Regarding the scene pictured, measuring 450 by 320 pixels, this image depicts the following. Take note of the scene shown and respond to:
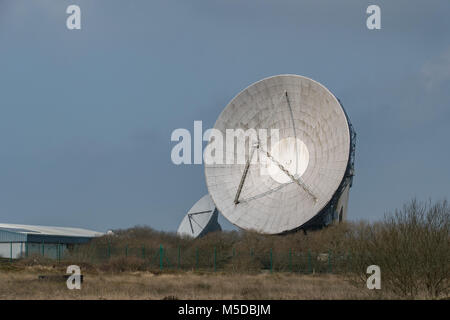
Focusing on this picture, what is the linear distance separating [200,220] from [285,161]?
2180 cm

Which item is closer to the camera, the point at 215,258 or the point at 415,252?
the point at 415,252

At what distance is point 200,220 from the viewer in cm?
7475

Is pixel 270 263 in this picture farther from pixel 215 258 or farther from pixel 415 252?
pixel 415 252

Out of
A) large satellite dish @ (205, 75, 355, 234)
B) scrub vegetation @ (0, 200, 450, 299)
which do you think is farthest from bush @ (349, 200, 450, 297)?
large satellite dish @ (205, 75, 355, 234)

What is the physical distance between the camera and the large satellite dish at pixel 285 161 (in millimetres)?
51625

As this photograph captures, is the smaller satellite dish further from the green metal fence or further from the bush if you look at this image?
the bush

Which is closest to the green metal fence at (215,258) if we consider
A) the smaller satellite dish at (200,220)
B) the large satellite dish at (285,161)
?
the large satellite dish at (285,161)

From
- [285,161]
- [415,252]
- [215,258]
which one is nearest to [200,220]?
[215,258]

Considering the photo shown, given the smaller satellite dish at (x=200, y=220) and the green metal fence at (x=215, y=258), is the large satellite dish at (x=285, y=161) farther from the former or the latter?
the smaller satellite dish at (x=200, y=220)

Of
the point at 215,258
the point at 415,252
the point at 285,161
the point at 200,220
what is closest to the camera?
the point at 415,252

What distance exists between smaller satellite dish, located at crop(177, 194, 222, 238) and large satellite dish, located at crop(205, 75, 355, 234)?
15.5 m

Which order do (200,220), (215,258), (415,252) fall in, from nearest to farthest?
(415,252), (215,258), (200,220)
